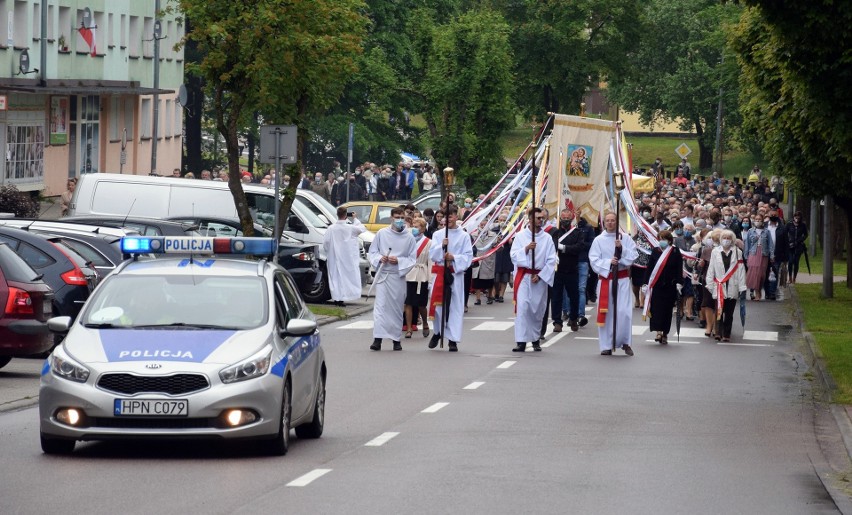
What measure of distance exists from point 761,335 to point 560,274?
141 inches

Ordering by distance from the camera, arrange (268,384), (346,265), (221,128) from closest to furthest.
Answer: (268,384) → (221,128) → (346,265)

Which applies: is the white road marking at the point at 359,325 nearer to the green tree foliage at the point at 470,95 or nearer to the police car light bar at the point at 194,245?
the police car light bar at the point at 194,245

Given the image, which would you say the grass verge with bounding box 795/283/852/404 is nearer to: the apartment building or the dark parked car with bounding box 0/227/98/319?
the dark parked car with bounding box 0/227/98/319

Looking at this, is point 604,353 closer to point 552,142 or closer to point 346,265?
point 346,265

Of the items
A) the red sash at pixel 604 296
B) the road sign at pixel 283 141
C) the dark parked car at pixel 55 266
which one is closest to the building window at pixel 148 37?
the road sign at pixel 283 141

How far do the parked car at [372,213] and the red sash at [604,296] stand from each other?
49.6 feet

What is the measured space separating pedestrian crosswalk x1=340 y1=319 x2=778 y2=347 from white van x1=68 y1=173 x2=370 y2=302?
145 inches

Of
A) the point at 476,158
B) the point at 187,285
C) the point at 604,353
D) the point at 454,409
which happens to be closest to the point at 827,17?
the point at 454,409

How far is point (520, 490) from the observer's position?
10672 millimetres

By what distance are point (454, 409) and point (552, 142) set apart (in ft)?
62.2

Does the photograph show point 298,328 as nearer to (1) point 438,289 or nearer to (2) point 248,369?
(2) point 248,369

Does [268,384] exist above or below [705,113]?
below

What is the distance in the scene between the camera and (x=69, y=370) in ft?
37.5

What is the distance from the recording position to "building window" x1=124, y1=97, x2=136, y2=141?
60438mm
